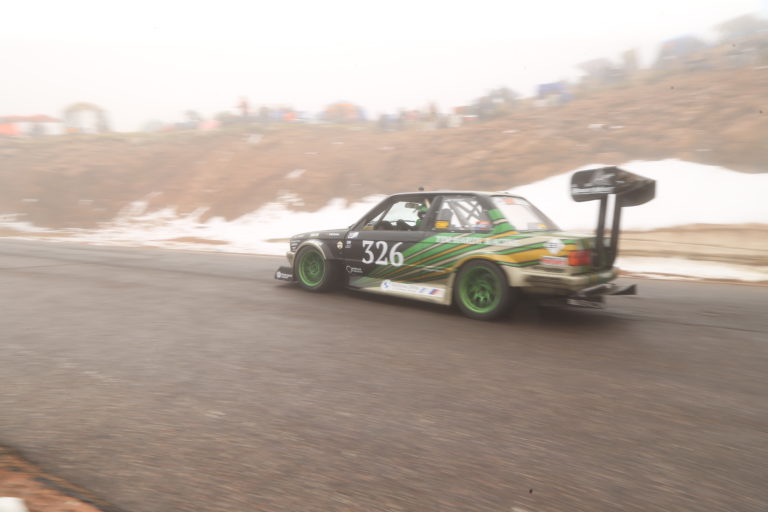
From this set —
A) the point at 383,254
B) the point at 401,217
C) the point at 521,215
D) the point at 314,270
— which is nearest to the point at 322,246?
the point at 314,270

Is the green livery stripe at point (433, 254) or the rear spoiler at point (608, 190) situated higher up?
the rear spoiler at point (608, 190)

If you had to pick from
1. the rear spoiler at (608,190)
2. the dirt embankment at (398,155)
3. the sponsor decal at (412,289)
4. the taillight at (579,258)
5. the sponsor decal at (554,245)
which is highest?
the dirt embankment at (398,155)

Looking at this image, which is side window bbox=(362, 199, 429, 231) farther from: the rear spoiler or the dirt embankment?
the dirt embankment

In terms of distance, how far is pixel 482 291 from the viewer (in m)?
5.93

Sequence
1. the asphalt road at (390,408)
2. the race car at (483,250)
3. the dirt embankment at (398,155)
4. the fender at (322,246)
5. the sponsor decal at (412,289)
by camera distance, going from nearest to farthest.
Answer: the asphalt road at (390,408) → the race car at (483,250) → the sponsor decal at (412,289) → the fender at (322,246) → the dirt embankment at (398,155)

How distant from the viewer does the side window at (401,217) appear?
22.1 feet

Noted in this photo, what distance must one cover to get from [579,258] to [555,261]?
0.26 metres

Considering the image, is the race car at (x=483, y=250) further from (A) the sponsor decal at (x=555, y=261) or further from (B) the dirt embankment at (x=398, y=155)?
(B) the dirt embankment at (x=398, y=155)

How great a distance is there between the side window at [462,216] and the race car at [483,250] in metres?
0.01

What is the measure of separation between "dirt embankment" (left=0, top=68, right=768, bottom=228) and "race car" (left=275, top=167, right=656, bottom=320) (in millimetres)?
18458

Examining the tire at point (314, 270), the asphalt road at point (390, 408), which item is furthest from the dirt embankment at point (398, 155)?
the asphalt road at point (390, 408)

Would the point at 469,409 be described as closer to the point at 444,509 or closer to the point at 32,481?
the point at 444,509

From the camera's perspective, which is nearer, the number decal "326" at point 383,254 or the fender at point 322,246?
the number decal "326" at point 383,254

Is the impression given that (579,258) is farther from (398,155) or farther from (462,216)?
(398,155)
